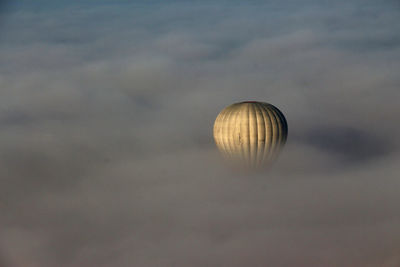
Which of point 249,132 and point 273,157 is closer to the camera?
point 249,132

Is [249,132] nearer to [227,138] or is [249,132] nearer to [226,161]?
[227,138]

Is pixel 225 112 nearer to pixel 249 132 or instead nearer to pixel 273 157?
pixel 249 132

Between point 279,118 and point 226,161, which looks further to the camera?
point 226,161

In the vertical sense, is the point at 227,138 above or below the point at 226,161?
above

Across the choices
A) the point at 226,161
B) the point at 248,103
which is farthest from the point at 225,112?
the point at 226,161

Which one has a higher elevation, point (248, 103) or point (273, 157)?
point (248, 103)

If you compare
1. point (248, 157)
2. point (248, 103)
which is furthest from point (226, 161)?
point (248, 103)
